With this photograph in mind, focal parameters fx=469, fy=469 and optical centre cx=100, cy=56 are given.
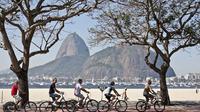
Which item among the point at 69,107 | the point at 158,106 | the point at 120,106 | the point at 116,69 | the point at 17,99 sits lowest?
the point at 158,106

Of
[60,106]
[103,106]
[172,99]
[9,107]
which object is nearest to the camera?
[60,106]

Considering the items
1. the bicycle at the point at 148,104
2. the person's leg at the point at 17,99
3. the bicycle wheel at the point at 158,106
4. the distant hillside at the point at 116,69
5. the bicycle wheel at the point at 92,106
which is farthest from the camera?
the distant hillside at the point at 116,69

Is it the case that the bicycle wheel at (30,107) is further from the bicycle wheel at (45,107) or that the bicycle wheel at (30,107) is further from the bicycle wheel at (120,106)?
the bicycle wheel at (120,106)

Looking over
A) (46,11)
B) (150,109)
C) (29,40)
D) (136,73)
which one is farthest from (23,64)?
(136,73)

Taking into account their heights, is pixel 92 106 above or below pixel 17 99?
below

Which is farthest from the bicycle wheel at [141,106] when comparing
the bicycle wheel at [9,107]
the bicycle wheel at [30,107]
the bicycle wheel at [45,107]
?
the bicycle wheel at [9,107]

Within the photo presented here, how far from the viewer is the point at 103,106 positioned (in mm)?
24016

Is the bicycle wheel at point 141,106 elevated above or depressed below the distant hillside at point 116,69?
below

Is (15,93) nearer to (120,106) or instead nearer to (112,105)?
(112,105)

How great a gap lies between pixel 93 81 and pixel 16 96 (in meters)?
139

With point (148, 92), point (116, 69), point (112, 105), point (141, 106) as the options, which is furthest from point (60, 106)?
point (116, 69)

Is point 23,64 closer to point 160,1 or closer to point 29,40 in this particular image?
point 29,40

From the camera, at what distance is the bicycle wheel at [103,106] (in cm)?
2392

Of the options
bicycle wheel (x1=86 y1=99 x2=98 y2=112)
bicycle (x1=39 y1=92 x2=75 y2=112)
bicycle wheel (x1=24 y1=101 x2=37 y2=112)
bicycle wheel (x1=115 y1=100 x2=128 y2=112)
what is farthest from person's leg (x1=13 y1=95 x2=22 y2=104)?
bicycle wheel (x1=115 y1=100 x2=128 y2=112)
